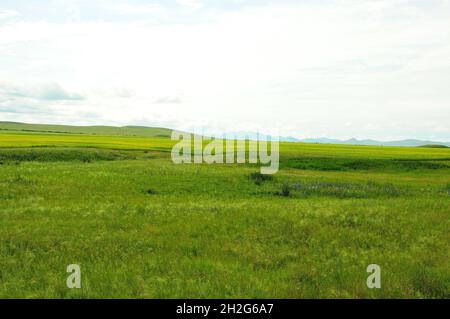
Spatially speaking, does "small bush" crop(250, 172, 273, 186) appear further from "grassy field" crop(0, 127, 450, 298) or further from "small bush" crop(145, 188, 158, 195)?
"small bush" crop(145, 188, 158, 195)

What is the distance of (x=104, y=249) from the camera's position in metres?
13.0
